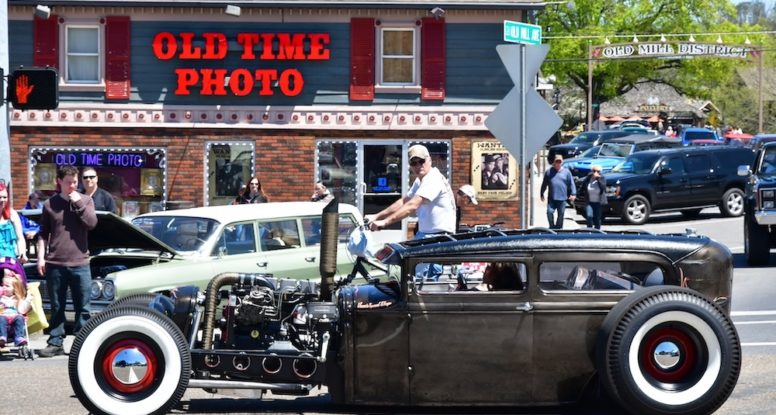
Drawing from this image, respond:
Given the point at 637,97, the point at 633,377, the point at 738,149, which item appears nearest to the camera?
the point at 633,377

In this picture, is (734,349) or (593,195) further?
(593,195)

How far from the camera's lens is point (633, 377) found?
7887mm

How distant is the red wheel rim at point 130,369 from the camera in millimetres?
8055

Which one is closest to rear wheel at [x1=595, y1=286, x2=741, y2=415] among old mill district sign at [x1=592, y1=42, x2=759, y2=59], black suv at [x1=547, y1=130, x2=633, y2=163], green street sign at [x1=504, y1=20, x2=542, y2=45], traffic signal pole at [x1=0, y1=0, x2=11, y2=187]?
green street sign at [x1=504, y1=20, x2=542, y2=45]

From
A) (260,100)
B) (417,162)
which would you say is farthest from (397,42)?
(417,162)

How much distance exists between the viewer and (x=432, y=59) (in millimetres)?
25453

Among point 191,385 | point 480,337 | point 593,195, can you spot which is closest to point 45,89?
point 191,385

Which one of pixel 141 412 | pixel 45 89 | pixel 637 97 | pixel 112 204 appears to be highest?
pixel 637 97

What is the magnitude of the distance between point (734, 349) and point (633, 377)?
65 centimetres

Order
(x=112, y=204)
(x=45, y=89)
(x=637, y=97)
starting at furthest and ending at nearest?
(x=637, y=97), (x=112, y=204), (x=45, y=89)

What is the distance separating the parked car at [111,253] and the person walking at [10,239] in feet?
2.19

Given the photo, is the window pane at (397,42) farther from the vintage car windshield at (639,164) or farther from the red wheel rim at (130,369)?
the red wheel rim at (130,369)

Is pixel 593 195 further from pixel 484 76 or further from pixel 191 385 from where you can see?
pixel 191 385

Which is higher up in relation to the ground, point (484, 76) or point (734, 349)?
point (484, 76)
